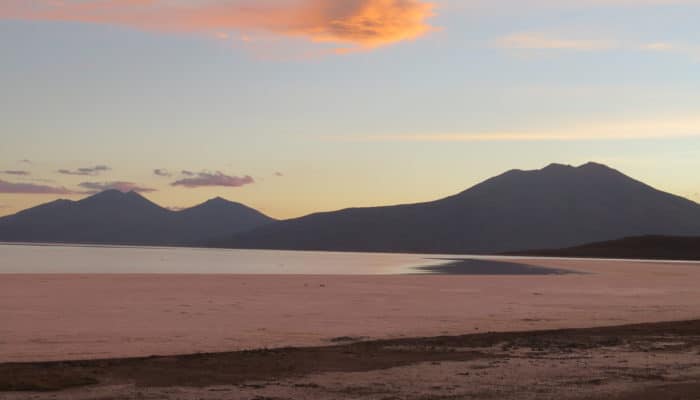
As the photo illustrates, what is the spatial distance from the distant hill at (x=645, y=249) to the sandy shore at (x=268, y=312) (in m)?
128

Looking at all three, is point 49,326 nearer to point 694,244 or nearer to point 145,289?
point 145,289

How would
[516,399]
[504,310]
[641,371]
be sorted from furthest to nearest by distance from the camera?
[504,310] < [641,371] < [516,399]

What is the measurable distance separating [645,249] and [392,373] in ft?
567

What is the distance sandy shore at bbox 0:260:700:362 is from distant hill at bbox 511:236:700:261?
419ft

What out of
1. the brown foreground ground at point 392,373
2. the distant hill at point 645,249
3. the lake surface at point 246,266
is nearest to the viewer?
the brown foreground ground at point 392,373

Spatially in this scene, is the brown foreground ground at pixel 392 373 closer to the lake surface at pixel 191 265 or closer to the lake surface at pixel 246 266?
the lake surface at pixel 246 266

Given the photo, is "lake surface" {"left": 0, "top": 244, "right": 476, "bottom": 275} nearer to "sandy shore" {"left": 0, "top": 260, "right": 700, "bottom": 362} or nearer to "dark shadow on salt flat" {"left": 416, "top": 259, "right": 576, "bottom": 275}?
"dark shadow on salt flat" {"left": 416, "top": 259, "right": 576, "bottom": 275}

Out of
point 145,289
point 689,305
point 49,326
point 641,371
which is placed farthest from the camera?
point 145,289

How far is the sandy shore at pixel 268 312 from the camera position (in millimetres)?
20812

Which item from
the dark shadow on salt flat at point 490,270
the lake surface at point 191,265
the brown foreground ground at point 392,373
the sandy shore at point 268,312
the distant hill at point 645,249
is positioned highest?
the distant hill at point 645,249

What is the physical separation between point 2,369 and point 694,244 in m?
172

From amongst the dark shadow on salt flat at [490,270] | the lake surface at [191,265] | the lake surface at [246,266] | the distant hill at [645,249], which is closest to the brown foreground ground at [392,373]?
the lake surface at [246,266]

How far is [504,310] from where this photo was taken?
3097 centimetres

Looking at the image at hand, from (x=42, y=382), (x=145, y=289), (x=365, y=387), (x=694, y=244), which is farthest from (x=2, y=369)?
(x=694, y=244)
